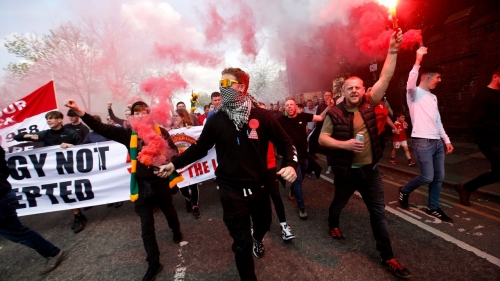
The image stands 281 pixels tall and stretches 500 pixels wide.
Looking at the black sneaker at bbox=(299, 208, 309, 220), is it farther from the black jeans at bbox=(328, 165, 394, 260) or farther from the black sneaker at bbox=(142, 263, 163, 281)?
the black sneaker at bbox=(142, 263, 163, 281)

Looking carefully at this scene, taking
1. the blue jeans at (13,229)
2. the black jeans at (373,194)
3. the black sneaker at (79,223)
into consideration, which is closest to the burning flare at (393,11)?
the black jeans at (373,194)

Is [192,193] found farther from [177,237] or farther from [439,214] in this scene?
[439,214]

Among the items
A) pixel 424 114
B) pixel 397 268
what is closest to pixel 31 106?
pixel 397 268

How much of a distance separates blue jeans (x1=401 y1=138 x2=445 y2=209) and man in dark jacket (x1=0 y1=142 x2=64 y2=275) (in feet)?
17.4

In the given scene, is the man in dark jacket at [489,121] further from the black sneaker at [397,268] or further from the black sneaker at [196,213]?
the black sneaker at [196,213]

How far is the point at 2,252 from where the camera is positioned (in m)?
3.81

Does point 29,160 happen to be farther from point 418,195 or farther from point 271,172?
point 418,195

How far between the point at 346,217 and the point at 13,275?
4733mm

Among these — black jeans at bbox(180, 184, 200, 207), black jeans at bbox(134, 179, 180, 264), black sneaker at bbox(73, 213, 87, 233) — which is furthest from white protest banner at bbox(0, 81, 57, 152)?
black jeans at bbox(134, 179, 180, 264)

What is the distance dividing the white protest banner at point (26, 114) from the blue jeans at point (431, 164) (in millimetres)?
7087

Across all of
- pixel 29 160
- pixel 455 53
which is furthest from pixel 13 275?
pixel 455 53

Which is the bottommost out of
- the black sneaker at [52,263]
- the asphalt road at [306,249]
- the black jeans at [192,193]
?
the asphalt road at [306,249]

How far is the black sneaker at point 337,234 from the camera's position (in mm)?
3056

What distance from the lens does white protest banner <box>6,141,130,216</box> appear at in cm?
436
